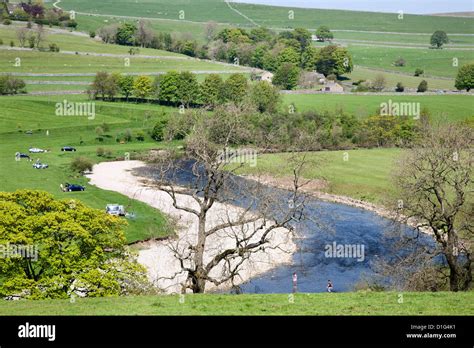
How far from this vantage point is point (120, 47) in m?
154

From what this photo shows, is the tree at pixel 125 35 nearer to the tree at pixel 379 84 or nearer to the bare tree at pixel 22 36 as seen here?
the bare tree at pixel 22 36

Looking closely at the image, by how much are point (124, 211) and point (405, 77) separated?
10080 centimetres

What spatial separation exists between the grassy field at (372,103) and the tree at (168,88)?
17925 millimetres

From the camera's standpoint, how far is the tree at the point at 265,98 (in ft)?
324

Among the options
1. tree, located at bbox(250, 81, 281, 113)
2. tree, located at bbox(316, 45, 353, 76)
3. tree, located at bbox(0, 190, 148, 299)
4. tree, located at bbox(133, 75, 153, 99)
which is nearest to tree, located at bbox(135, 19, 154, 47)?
tree, located at bbox(316, 45, 353, 76)

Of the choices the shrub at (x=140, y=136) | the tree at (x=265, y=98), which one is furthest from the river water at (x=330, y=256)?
the tree at (x=265, y=98)

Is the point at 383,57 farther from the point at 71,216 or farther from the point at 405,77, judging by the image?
the point at 71,216

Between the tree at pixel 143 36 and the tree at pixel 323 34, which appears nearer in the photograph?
the tree at pixel 143 36

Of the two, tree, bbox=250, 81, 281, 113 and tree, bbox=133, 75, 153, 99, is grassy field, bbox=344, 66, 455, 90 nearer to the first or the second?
tree, bbox=250, 81, 281, 113

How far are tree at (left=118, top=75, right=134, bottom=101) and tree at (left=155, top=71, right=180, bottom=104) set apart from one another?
4238 mm

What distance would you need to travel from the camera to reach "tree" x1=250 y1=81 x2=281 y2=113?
98.8m

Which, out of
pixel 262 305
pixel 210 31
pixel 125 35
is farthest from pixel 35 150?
pixel 210 31

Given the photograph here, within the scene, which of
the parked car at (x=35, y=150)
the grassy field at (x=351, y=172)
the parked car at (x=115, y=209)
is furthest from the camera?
the parked car at (x=35, y=150)
